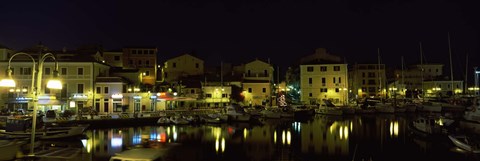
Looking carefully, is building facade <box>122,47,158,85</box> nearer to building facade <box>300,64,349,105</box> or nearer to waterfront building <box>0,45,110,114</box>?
waterfront building <box>0,45,110,114</box>

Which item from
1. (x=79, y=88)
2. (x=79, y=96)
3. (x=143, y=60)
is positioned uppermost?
(x=143, y=60)

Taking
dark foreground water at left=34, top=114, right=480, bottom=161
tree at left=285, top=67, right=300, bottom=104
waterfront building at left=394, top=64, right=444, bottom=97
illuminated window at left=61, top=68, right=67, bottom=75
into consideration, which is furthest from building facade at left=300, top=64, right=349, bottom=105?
illuminated window at left=61, top=68, right=67, bottom=75

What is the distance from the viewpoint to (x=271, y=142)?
30000mm

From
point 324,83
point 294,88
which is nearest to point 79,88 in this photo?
point 324,83

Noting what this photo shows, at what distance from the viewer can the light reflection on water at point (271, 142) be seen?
24.5m

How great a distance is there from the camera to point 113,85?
46375 mm

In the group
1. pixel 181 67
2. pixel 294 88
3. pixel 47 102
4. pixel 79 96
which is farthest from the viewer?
pixel 294 88

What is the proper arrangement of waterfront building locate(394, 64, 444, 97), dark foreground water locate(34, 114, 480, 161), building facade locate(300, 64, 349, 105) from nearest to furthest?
1. dark foreground water locate(34, 114, 480, 161)
2. building facade locate(300, 64, 349, 105)
3. waterfront building locate(394, 64, 444, 97)

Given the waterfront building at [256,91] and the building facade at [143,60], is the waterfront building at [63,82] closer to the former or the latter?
the building facade at [143,60]

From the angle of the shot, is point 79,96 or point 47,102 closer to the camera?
point 47,102

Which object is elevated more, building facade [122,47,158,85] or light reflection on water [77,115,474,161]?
building facade [122,47,158,85]

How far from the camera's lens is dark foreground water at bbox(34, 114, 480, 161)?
24.1m

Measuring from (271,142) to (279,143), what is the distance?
0.68 m

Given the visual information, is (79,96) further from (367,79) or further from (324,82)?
(367,79)
